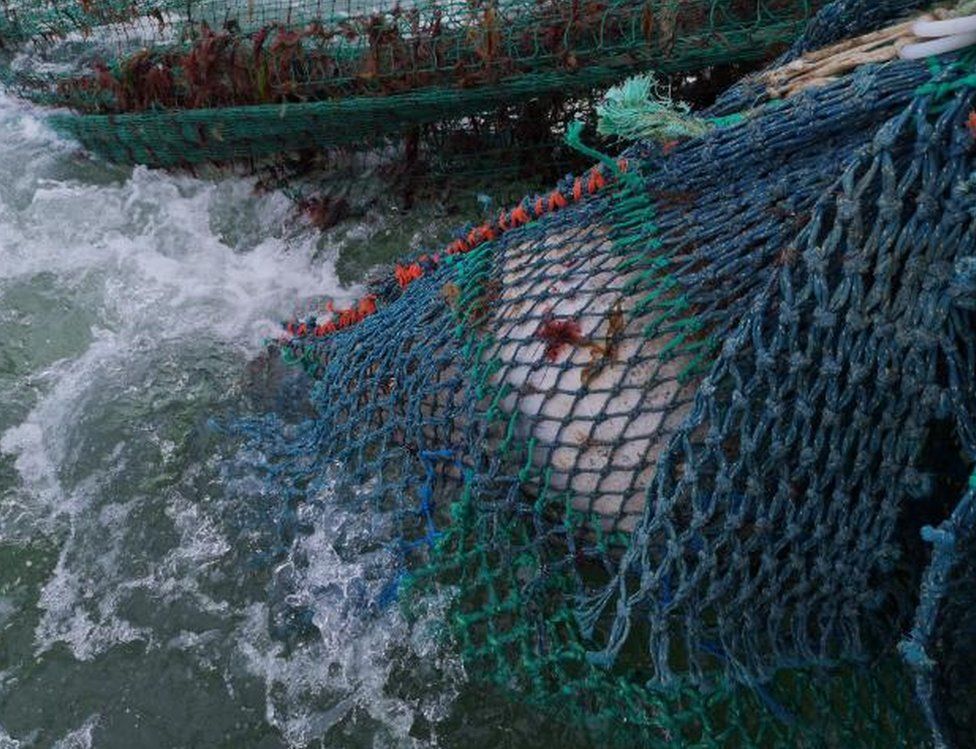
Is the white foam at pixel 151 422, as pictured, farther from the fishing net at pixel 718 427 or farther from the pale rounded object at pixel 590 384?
the pale rounded object at pixel 590 384

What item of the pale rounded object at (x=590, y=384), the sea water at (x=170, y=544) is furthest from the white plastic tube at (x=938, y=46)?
the sea water at (x=170, y=544)

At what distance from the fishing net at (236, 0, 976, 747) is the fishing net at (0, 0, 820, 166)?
1.31 m

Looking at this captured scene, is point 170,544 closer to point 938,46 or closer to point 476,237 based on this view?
point 476,237

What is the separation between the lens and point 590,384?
2277mm

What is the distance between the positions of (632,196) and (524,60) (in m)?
1.86

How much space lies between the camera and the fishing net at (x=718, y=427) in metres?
1.80

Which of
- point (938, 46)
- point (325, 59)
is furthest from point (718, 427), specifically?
point (325, 59)

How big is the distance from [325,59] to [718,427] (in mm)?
3277

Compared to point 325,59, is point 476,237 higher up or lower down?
lower down

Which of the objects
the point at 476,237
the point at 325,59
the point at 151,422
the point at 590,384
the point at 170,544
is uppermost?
the point at 325,59

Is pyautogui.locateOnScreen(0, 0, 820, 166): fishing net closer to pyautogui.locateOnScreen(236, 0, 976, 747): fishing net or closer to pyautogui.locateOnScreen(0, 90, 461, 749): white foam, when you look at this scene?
pyautogui.locateOnScreen(0, 90, 461, 749): white foam

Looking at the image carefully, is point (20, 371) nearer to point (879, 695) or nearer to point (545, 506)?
point (545, 506)

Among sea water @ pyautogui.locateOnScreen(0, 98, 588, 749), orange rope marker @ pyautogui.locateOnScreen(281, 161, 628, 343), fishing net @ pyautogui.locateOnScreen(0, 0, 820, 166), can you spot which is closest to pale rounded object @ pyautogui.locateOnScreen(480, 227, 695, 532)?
orange rope marker @ pyautogui.locateOnScreen(281, 161, 628, 343)

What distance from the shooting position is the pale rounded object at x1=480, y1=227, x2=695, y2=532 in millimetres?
2191
